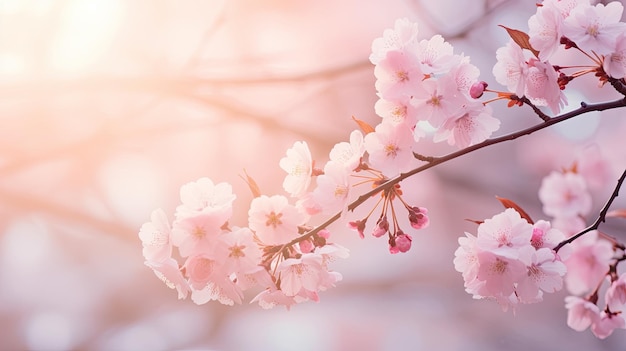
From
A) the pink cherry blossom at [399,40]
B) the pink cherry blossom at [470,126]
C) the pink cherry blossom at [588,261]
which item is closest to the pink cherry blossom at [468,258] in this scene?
the pink cherry blossom at [470,126]

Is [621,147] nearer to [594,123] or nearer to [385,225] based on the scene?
[594,123]

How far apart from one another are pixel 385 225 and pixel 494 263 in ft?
0.38

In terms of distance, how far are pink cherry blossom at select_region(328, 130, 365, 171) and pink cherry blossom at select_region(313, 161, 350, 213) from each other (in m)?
0.02

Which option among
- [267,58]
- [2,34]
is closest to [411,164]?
[267,58]

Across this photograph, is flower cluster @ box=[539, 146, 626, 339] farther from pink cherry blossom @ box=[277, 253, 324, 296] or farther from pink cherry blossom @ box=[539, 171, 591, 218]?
pink cherry blossom @ box=[277, 253, 324, 296]

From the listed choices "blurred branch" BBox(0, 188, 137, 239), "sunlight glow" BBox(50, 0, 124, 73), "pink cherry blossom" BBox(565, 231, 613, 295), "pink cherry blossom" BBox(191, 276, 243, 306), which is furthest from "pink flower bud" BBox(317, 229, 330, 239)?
"blurred branch" BBox(0, 188, 137, 239)

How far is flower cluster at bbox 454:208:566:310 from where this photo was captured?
59cm

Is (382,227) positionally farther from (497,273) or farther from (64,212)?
(64,212)

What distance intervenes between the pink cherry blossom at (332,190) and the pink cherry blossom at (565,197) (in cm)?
90

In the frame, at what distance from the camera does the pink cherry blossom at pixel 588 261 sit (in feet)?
3.82

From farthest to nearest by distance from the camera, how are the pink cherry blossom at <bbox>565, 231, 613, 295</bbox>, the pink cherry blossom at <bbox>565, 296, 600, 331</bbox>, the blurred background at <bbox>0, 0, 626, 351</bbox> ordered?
the blurred background at <bbox>0, 0, 626, 351</bbox>
the pink cherry blossom at <bbox>565, 231, 613, 295</bbox>
the pink cherry blossom at <bbox>565, 296, 600, 331</bbox>

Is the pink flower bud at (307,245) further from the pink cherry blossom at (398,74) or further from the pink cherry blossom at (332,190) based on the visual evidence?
the pink cherry blossom at (398,74)

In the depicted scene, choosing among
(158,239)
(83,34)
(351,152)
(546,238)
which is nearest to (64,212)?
(83,34)

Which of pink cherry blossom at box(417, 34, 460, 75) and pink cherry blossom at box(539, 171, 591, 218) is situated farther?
pink cherry blossom at box(539, 171, 591, 218)
